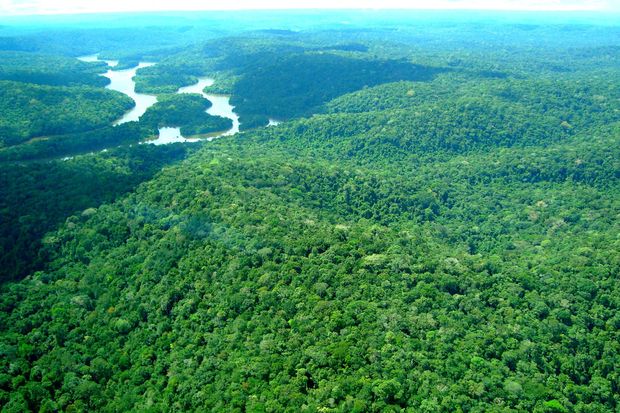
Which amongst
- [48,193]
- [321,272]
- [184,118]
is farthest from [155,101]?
[321,272]

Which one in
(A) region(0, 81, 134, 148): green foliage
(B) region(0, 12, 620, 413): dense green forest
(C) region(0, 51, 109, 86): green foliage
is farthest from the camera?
(C) region(0, 51, 109, 86): green foliage

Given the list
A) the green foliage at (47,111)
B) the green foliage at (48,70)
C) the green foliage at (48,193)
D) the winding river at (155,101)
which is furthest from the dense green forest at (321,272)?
the green foliage at (48,70)

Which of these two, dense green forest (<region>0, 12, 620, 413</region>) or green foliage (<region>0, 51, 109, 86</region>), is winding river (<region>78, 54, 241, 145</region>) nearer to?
green foliage (<region>0, 51, 109, 86</region>)

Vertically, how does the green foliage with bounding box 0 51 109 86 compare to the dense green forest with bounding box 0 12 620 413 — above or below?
above

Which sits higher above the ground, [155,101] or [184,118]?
[155,101]

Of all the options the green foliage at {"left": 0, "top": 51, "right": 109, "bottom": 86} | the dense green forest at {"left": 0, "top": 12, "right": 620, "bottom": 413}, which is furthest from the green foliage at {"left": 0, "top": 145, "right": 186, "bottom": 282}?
the green foliage at {"left": 0, "top": 51, "right": 109, "bottom": 86}

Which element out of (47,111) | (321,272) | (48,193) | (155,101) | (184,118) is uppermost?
(47,111)

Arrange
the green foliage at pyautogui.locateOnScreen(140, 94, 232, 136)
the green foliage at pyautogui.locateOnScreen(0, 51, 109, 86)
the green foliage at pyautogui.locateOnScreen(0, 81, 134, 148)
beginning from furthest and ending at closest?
the green foliage at pyautogui.locateOnScreen(0, 51, 109, 86)
the green foliage at pyautogui.locateOnScreen(140, 94, 232, 136)
the green foliage at pyautogui.locateOnScreen(0, 81, 134, 148)

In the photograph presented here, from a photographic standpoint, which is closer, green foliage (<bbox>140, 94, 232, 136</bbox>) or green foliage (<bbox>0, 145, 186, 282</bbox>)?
green foliage (<bbox>0, 145, 186, 282</bbox>)

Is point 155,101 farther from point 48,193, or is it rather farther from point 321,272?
point 321,272

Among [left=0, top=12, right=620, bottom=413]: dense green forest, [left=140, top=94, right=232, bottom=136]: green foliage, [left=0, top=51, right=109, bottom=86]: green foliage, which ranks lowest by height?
[left=0, top=12, right=620, bottom=413]: dense green forest
